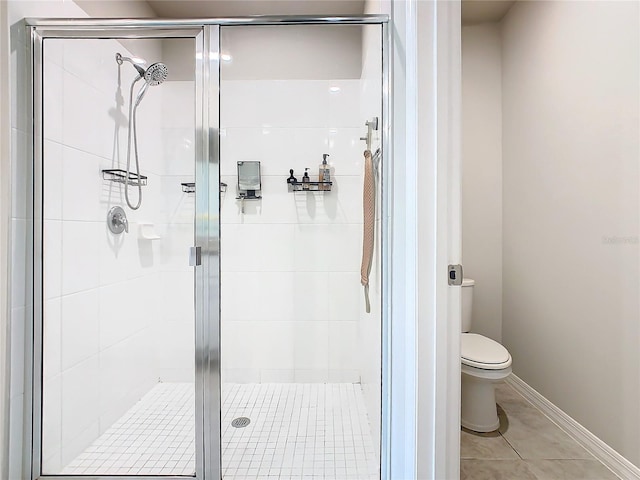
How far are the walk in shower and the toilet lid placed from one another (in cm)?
56

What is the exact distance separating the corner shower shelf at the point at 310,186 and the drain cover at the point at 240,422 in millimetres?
1254

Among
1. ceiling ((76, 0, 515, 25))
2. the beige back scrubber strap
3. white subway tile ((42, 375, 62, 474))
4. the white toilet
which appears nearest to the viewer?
white subway tile ((42, 375, 62, 474))

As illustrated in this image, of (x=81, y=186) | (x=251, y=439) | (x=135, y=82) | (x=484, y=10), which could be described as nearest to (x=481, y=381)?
(x=251, y=439)

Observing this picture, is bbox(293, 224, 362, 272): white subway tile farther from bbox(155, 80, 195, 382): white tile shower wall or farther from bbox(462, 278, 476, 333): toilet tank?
bbox(462, 278, 476, 333): toilet tank

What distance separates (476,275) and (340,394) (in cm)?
140

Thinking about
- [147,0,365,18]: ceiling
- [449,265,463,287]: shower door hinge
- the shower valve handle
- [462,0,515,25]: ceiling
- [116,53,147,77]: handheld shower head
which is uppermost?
[462,0,515,25]: ceiling

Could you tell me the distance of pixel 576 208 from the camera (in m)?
1.83

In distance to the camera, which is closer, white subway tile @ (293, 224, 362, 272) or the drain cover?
the drain cover

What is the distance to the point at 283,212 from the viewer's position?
205 cm

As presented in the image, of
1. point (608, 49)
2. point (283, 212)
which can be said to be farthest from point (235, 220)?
point (608, 49)

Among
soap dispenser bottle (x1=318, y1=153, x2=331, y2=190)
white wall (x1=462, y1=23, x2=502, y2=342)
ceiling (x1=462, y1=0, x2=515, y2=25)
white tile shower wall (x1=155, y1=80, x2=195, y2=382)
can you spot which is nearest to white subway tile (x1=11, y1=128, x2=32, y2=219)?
white tile shower wall (x1=155, y1=80, x2=195, y2=382)

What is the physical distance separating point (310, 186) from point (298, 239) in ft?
1.07

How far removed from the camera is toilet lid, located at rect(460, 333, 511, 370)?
175cm

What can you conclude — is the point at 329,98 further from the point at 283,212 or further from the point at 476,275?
the point at 476,275
